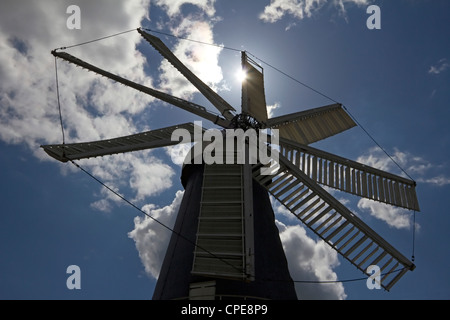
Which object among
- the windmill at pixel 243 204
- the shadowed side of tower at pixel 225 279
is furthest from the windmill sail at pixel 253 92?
the shadowed side of tower at pixel 225 279

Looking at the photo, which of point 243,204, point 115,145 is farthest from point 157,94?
point 243,204

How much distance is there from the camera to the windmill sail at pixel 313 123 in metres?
15.2

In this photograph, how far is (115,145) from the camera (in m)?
10.8

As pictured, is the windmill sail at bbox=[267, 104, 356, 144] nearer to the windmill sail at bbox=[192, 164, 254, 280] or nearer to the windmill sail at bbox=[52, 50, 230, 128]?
the windmill sail at bbox=[52, 50, 230, 128]

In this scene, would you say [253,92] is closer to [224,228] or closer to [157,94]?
[157,94]

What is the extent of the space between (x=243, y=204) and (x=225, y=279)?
187 cm

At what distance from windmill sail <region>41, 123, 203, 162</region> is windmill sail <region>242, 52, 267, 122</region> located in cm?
248

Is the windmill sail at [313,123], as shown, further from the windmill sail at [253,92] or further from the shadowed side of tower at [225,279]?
the shadowed side of tower at [225,279]

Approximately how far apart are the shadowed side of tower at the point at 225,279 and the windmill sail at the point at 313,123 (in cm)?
478

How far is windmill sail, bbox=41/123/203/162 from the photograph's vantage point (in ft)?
32.1

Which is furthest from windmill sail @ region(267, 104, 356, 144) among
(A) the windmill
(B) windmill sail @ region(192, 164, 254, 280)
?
(B) windmill sail @ region(192, 164, 254, 280)
